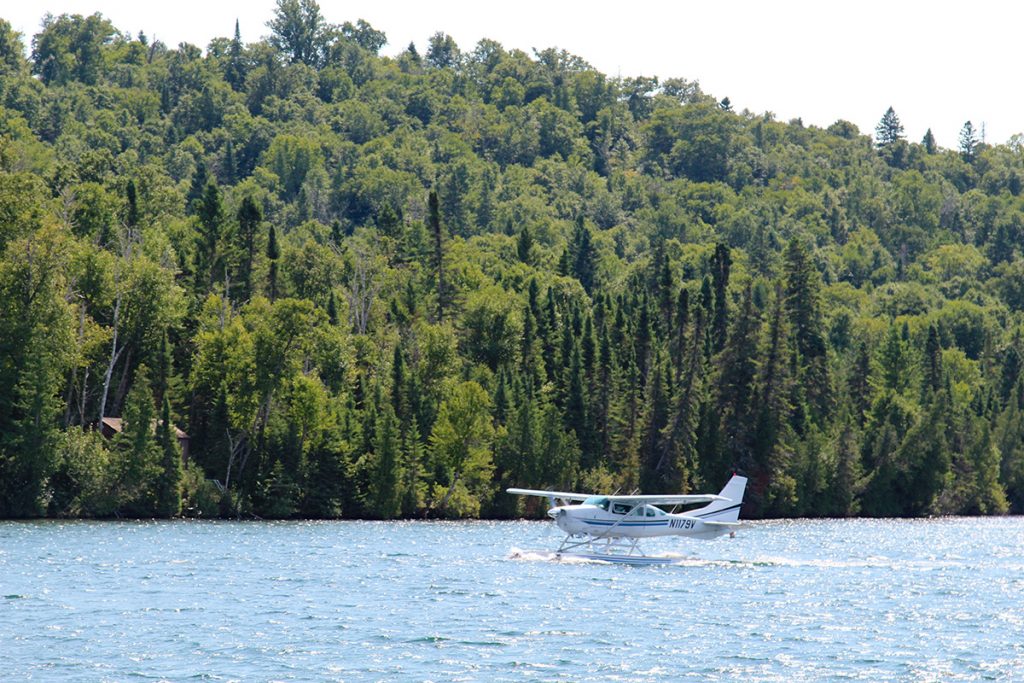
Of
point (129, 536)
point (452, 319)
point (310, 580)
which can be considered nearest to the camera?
point (310, 580)

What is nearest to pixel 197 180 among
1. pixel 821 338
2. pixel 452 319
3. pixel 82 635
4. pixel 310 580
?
pixel 452 319

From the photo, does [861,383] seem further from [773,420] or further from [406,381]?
[406,381]

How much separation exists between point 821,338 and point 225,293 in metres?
49.2

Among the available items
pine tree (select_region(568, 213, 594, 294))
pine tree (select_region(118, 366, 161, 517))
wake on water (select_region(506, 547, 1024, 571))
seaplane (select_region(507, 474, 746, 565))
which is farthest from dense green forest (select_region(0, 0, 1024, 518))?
seaplane (select_region(507, 474, 746, 565))

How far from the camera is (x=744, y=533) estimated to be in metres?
93.5

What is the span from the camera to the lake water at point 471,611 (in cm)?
3981

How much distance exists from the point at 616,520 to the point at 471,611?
61.0ft

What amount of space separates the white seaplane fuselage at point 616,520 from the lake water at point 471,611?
1685mm

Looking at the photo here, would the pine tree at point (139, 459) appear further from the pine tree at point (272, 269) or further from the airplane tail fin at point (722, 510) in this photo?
the airplane tail fin at point (722, 510)

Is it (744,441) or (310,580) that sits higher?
(744,441)

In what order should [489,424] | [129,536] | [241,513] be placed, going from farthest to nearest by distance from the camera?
[489,424] < [241,513] < [129,536]

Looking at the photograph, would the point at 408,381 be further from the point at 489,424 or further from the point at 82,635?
the point at 82,635

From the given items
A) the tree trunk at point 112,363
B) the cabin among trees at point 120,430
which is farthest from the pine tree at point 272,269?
the cabin among trees at point 120,430

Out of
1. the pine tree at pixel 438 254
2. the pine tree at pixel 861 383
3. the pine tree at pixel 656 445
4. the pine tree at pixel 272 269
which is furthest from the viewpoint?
the pine tree at pixel 861 383
